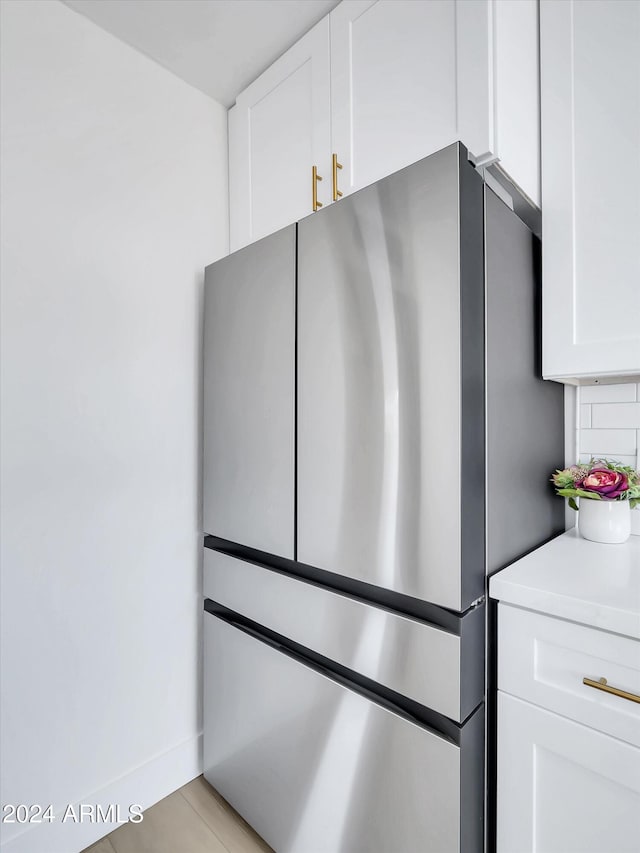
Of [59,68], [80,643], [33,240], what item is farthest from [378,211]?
[80,643]

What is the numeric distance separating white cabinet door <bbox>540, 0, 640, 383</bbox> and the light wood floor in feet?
5.41

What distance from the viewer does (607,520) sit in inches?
50.8

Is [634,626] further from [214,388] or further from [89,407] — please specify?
[89,407]

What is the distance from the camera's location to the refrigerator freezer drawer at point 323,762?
100 centimetres

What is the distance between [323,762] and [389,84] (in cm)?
175

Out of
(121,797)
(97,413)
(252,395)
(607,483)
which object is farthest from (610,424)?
(121,797)

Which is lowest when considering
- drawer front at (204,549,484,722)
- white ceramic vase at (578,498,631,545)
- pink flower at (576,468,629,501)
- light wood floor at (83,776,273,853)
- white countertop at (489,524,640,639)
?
light wood floor at (83,776,273,853)

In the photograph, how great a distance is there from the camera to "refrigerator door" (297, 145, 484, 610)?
0.97 metres

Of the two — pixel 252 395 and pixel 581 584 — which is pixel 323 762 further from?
pixel 252 395

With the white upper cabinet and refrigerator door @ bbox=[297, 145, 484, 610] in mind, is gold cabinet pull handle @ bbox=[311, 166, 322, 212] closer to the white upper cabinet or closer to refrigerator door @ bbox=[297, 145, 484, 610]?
the white upper cabinet

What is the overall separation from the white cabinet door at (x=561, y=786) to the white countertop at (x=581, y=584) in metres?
0.22

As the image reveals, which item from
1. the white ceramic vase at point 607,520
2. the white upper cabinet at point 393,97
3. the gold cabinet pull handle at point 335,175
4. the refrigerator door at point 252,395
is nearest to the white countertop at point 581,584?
the white ceramic vase at point 607,520

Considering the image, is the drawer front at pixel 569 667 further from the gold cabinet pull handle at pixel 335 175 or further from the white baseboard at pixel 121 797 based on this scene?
the white baseboard at pixel 121 797

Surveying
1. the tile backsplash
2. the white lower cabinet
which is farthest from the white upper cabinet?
the white lower cabinet
